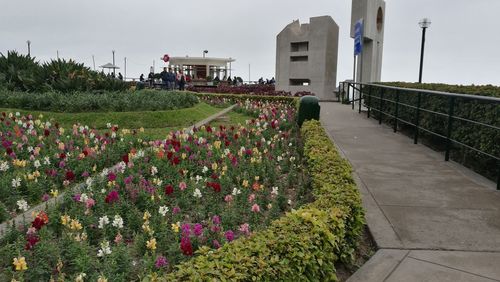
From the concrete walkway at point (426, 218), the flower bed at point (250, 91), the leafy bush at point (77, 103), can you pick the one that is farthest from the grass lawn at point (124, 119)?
the flower bed at point (250, 91)

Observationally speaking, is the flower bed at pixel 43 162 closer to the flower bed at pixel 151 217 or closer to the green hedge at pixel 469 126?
the flower bed at pixel 151 217

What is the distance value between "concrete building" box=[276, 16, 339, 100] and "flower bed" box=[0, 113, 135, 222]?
23710mm

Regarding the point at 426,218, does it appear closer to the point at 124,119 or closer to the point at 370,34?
the point at 124,119

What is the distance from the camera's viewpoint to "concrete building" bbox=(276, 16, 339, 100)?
30.4 metres

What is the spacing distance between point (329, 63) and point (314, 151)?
84.3 feet

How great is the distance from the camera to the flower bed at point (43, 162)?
4969 mm

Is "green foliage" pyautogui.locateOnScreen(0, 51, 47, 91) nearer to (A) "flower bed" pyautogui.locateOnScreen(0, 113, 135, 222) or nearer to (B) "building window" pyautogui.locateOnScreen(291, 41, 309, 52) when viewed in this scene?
(A) "flower bed" pyautogui.locateOnScreen(0, 113, 135, 222)

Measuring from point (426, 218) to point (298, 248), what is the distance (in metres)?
2.02

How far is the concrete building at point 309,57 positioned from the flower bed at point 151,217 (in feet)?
78.4

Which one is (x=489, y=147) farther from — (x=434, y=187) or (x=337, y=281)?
(x=337, y=281)

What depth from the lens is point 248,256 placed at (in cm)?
261

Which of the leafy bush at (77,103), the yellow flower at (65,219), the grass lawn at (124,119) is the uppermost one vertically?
the leafy bush at (77,103)

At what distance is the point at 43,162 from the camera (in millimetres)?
6070

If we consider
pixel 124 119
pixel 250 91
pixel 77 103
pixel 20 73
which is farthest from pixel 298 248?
pixel 250 91
